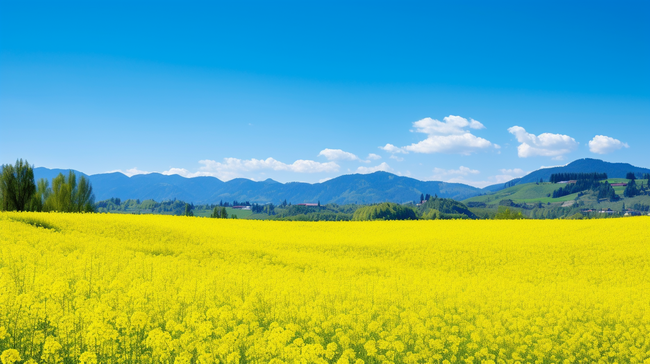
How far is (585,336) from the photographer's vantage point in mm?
10914

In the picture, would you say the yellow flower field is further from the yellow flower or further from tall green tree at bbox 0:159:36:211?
tall green tree at bbox 0:159:36:211

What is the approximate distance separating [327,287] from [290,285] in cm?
144

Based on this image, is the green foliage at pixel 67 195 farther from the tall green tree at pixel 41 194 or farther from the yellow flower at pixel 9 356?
the yellow flower at pixel 9 356

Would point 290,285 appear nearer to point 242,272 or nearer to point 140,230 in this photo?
point 242,272

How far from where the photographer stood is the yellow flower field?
25.5 feet

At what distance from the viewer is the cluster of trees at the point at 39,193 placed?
58.2 metres

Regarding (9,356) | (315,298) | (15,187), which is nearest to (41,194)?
(15,187)

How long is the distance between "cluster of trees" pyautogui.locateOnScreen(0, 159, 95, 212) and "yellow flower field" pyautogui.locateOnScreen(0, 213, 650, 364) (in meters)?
39.3

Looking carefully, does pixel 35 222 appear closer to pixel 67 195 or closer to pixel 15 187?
pixel 15 187

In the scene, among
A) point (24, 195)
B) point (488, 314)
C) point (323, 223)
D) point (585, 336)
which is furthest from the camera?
point (24, 195)

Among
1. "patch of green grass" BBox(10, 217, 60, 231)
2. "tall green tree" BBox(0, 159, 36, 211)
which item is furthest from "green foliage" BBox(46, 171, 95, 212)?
"patch of green grass" BBox(10, 217, 60, 231)

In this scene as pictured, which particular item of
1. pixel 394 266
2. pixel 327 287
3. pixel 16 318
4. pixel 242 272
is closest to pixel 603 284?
pixel 394 266

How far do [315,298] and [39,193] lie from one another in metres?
78.5

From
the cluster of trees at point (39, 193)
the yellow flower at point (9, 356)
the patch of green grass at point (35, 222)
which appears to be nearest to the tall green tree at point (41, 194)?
the cluster of trees at point (39, 193)
